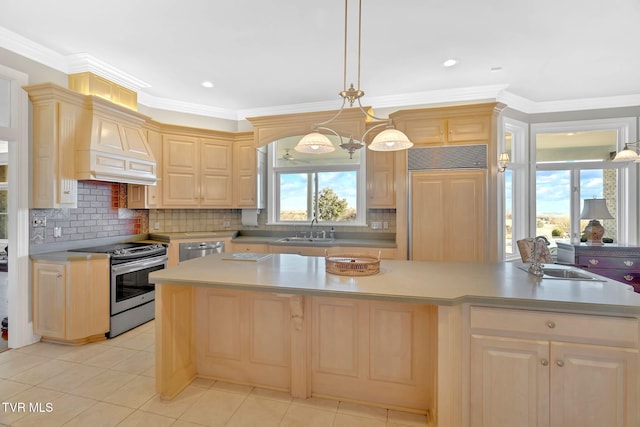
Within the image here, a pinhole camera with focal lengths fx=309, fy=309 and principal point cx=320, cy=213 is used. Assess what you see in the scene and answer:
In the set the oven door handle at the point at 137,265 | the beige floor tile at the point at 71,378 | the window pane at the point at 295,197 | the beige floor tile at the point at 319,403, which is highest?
the window pane at the point at 295,197

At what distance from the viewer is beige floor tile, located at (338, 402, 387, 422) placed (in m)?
1.93

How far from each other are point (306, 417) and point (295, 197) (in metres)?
3.28

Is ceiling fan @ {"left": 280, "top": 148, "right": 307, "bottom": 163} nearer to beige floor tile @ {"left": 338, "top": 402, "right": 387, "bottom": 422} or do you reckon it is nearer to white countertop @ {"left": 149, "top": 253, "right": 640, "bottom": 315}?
white countertop @ {"left": 149, "top": 253, "right": 640, "bottom": 315}

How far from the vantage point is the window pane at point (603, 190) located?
416 cm

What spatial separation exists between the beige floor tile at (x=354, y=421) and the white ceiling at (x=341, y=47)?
2863 millimetres

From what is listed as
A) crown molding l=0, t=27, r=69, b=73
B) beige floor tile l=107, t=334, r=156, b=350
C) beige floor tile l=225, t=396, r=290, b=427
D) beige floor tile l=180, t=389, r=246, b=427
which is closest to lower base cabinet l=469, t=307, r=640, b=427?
beige floor tile l=225, t=396, r=290, b=427

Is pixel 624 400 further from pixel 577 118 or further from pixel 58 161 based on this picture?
pixel 58 161

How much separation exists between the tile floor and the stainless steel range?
0.63 meters

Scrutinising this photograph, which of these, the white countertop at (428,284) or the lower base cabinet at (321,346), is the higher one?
the white countertop at (428,284)

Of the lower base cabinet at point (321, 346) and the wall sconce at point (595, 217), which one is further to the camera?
the wall sconce at point (595, 217)

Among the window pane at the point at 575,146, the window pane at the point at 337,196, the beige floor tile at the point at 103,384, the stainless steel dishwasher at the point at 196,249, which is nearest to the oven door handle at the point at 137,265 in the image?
the stainless steel dishwasher at the point at 196,249

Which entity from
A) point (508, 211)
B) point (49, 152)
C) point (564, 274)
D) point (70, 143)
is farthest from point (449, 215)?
point (49, 152)

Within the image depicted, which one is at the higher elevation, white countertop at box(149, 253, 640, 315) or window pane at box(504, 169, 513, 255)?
window pane at box(504, 169, 513, 255)

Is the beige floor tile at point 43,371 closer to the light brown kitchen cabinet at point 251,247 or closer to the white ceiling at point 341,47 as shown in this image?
the light brown kitchen cabinet at point 251,247
